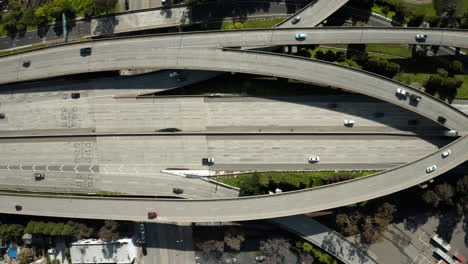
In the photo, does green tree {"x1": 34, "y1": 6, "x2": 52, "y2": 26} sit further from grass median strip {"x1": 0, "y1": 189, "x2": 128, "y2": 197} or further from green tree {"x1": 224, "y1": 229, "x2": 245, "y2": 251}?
green tree {"x1": 224, "y1": 229, "x2": 245, "y2": 251}

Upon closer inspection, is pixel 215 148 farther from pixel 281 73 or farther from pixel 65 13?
pixel 65 13

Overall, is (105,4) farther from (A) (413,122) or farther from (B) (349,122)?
(A) (413,122)

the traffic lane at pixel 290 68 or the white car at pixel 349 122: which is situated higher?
the traffic lane at pixel 290 68

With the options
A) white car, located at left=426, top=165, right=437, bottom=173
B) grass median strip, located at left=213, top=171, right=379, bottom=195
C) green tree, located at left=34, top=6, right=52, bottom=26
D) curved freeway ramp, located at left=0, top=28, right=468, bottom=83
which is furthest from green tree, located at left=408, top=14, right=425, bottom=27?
green tree, located at left=34, top=6, right=52, bottom=26

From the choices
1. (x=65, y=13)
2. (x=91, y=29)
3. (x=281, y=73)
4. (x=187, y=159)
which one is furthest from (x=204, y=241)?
(x=65, y=13)

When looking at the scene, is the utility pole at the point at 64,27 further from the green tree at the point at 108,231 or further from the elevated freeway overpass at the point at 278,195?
the green tree at the point at 108,231

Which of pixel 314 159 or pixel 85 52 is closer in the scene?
pixel 314 159

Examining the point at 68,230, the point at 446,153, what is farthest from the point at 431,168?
the point at 68,230

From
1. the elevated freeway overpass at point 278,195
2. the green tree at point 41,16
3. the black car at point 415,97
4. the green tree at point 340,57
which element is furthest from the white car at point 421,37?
the green tree at point 41,16
